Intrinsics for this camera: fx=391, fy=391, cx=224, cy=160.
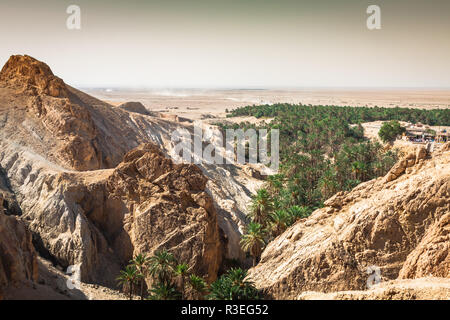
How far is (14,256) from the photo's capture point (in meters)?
18.7

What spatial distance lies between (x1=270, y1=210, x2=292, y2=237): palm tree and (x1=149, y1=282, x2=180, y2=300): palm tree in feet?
38.5

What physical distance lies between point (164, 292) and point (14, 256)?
8.08m

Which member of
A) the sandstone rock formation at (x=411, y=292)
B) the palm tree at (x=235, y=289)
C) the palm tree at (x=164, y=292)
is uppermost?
the sandstone rock formation at (x=411, y=292)

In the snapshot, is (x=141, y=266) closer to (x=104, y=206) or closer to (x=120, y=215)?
(x=120, y=215)

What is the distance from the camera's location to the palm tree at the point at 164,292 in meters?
22.3

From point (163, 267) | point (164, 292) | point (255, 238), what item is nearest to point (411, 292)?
point (164, 292)

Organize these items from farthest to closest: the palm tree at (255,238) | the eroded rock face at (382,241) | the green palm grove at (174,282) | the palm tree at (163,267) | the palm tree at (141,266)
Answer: the palm tree at (255,238) → the palm tree at (141,266) → the palm tree at (163,267) → the green palm grove at (174,282) → the eroded rock face at (382,241)

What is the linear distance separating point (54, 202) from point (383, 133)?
62.4 m

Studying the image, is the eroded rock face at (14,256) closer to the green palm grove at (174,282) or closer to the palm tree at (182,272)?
the green palm grove at (174,282)

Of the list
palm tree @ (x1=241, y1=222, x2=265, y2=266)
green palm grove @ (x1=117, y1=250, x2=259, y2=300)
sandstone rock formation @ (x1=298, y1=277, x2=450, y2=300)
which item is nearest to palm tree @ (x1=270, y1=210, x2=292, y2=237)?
palm tree @ (x1=241, y1=222, x2=265, y2=266)

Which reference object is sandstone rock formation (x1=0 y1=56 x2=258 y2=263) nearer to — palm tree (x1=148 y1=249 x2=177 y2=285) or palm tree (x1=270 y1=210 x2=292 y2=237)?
palm tree (x1=270 y1=210 x2=292 y2=237)

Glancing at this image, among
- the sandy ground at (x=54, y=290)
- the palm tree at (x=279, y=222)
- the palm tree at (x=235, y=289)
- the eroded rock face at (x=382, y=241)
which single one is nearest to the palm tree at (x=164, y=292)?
the palm tree at (x=235, y=289)

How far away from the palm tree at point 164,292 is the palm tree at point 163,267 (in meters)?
0.46
